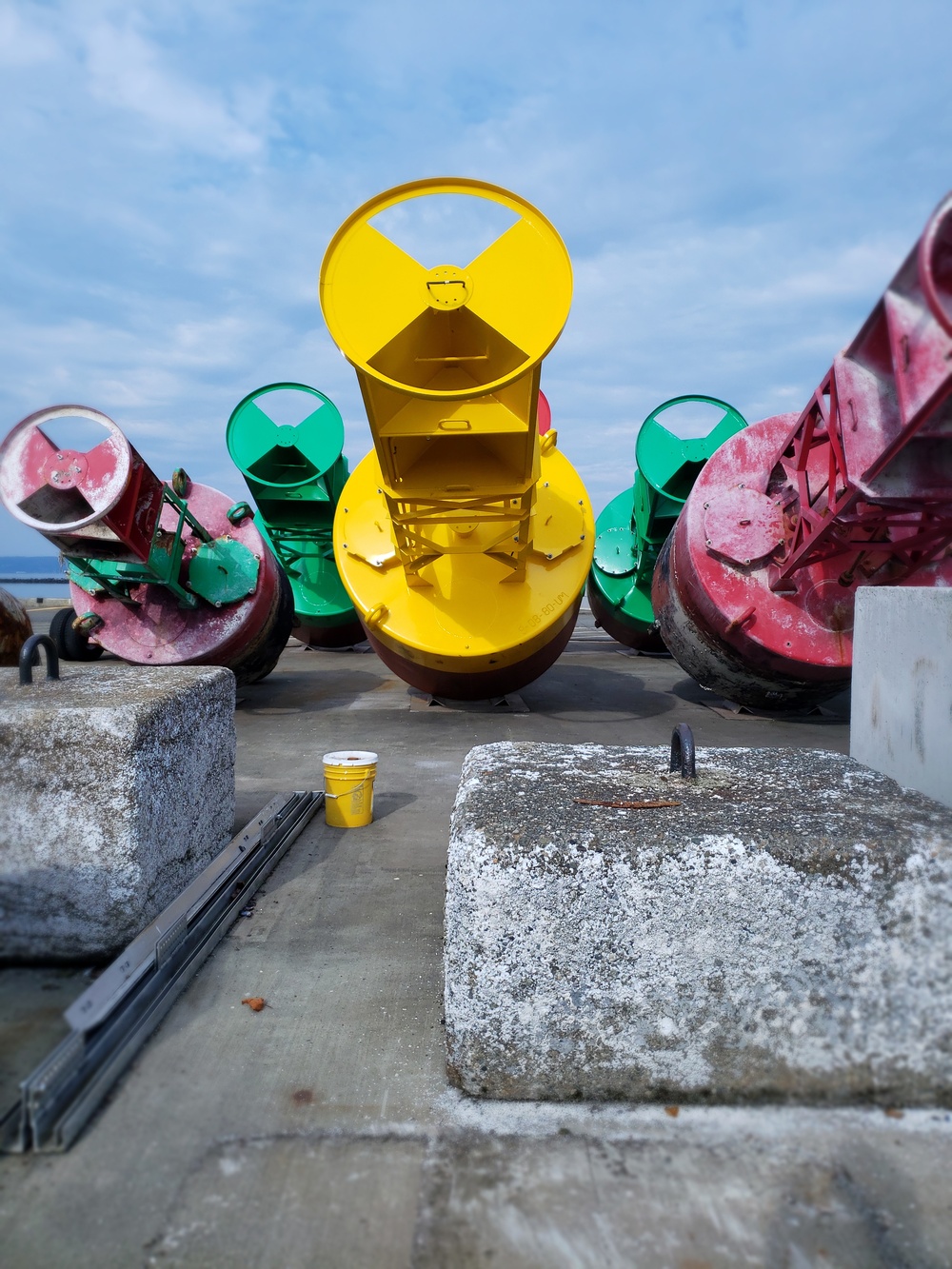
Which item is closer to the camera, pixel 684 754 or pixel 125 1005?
pixel 125 1005

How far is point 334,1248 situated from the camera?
1473mm

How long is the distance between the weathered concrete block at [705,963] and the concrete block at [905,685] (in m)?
0.55

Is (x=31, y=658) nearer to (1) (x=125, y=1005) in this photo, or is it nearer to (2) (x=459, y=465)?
(1) (x=125, y=1005)

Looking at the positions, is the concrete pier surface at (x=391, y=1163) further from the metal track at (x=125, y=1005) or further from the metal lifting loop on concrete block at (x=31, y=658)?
the metal lifting loop on concrete block at (x=31, y=658)

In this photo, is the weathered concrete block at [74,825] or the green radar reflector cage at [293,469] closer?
the weathered concrete block at [74,825]

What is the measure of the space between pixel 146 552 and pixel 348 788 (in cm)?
304

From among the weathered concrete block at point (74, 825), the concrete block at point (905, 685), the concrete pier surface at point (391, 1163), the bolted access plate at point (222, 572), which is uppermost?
the bolted access plate at point (222, 572)

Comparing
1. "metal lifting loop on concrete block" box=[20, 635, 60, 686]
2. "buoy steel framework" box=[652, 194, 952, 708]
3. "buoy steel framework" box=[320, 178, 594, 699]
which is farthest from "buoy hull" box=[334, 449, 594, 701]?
"metal lifting loop on concrete block" box=[20, 635, 60, 686]

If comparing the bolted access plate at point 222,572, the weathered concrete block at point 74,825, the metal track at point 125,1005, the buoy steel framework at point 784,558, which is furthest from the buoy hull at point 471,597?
the weathered concrete block at point 74,825

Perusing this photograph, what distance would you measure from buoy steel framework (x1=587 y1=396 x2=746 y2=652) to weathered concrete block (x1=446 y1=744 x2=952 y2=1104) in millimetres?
7096

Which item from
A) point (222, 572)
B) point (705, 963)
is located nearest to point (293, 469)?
point (222, 572)

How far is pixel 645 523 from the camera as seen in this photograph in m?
9.61

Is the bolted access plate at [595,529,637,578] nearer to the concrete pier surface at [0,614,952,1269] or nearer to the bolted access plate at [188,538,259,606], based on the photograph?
the bolted access plate at [188,538,259,606]

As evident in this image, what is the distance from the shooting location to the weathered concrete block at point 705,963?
1824mm
